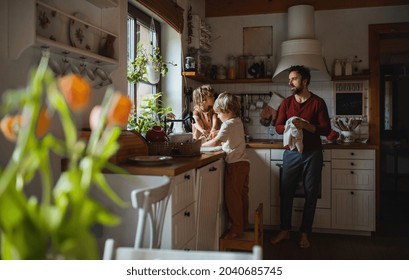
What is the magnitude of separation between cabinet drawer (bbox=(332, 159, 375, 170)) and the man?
445mm

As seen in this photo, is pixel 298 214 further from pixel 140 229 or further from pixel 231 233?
pixel 140 229

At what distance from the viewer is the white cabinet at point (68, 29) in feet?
5.57

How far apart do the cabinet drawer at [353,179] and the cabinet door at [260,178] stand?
57 cm

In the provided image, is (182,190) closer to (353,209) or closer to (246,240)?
(246,240)

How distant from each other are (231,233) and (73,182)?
2518 mm

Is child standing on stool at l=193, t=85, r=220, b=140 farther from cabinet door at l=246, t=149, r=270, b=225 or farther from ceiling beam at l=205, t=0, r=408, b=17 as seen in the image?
ceiling beam at l=205, t=0, r=408, b=17

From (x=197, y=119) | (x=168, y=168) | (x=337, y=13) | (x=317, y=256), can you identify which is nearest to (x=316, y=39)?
(x=337, y=13)

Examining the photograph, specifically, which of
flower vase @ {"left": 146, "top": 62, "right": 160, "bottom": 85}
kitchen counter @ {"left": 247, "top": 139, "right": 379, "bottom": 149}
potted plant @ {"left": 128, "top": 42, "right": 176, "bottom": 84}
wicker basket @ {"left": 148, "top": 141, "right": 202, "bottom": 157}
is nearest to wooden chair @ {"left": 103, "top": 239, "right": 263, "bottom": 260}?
wicker basket @ {"left": 148, "top": 141, "right": 202, "bottom": 157}

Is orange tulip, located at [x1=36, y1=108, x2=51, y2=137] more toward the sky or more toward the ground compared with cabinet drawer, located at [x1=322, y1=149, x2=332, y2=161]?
more toward the sky

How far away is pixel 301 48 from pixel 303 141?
1127 mm

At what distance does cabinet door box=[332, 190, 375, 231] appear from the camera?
3805 mm

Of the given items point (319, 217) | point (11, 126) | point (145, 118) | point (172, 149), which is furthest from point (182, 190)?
point (319, 217)

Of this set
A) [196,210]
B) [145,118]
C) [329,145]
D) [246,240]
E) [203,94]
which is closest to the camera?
[196,210]

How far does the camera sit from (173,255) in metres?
0.90
